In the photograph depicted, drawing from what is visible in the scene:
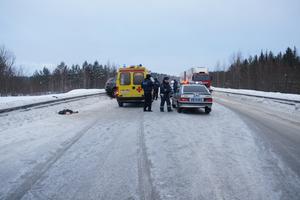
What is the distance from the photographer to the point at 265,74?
70.9 m

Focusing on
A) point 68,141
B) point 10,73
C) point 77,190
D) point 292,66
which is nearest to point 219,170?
→ point 77,190

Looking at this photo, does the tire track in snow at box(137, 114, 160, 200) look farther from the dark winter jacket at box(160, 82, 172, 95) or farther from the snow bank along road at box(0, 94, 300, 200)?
the dark winter jacket at box(160, 82, 172, 95)

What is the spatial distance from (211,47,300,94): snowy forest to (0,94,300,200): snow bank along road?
54.7 metres

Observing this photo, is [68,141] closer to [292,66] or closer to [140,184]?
[140,184]

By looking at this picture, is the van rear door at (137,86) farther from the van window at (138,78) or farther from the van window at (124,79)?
the van window at (124,79)

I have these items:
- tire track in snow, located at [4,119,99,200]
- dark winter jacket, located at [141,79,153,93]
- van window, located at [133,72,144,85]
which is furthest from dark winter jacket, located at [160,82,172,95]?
tire track in snow, located at [4,119,99,200]

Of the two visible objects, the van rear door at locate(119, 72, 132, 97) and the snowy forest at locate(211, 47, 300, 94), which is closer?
the van rear door at locate(119, 72, 132, 97)

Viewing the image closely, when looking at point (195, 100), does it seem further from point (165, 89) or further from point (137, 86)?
point (137, 86)

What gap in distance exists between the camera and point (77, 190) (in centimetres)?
431

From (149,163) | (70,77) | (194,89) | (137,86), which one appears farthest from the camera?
(70,77)

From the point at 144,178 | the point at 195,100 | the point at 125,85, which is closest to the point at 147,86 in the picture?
the point at 195,100

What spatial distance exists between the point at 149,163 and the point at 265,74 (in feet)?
236

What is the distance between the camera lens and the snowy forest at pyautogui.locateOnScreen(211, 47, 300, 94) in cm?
6031

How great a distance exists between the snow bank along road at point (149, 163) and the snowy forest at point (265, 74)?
54661 millimetres
